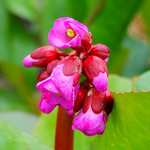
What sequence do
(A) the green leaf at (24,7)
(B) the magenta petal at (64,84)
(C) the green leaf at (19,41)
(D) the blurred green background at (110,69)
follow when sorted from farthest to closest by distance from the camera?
(C) the green leaf at (19,41)
(A) the green leaf at (24,7)
(D) the blurred green background at (110,69)
(B) the magenta petal at (64,84)

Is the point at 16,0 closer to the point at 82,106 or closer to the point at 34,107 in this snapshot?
the point at 34,107

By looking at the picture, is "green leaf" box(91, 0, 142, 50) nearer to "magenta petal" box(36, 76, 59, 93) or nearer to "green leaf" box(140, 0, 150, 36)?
"green leaf" box(140, 0, 150, 36)

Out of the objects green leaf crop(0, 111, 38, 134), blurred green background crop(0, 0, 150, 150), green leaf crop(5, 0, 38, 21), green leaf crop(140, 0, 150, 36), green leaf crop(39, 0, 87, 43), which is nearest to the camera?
blurred green background crop(0, 0, 150, 150)

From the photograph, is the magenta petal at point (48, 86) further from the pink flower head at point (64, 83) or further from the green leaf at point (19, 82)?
the green leaf at point (19, 82)

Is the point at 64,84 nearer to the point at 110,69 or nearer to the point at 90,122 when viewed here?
the point at 90,122

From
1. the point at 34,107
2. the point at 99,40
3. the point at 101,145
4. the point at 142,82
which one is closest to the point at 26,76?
the point at 34,107

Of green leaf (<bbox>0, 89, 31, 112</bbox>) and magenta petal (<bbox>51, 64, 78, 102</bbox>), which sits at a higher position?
green leaf (<bbox>0, 89, 31, 112</bbox>)

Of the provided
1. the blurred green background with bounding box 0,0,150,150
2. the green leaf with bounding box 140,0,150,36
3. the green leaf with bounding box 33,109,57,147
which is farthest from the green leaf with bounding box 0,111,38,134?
the green leaf with bounding box 140,0,150,36

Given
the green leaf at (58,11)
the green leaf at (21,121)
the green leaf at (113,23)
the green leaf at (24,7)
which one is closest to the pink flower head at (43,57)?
the green leaf at (21,121)
